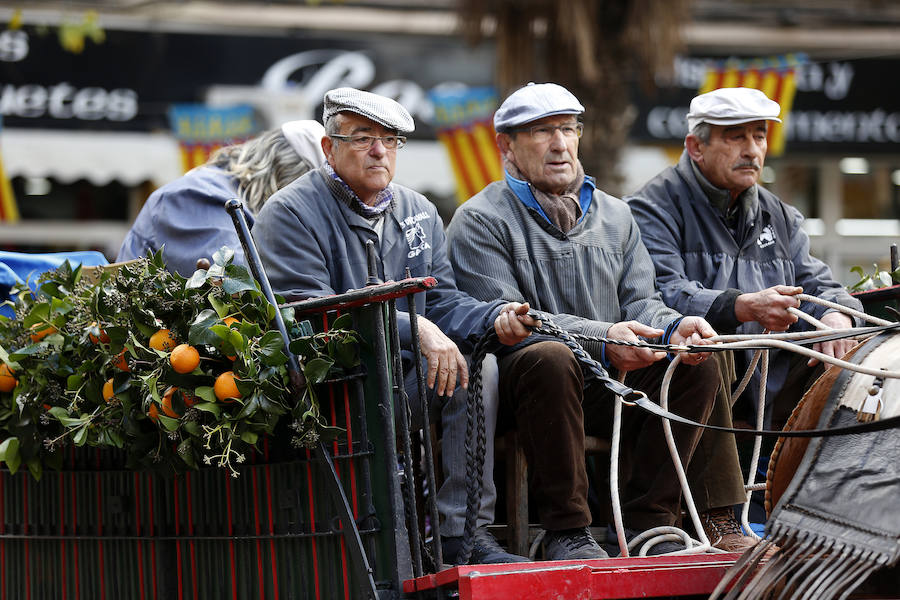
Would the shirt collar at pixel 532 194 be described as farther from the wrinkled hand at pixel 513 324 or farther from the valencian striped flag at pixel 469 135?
the valencian striped flag at pixel 469 135

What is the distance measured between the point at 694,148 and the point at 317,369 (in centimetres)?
236

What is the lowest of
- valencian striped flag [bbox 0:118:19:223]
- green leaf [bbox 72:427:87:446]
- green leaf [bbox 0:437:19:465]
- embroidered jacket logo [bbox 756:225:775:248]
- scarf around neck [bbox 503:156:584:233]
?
green leaf [bbox 0:437:19:465]

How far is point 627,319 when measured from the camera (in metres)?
4.43

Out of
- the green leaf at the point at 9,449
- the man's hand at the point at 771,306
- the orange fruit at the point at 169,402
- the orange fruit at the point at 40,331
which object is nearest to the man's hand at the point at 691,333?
the man's hand at the point at 771,306

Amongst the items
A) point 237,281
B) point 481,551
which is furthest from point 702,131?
point 237,281

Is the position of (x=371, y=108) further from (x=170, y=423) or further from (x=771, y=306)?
(x=771, y=306)

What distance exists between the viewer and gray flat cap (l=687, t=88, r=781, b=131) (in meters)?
4.82

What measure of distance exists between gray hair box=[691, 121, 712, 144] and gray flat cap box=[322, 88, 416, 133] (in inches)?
54.9

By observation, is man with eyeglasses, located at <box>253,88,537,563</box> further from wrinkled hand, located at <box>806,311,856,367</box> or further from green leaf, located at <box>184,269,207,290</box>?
wrinkled hand, located at <box>806,311,856,367</box>

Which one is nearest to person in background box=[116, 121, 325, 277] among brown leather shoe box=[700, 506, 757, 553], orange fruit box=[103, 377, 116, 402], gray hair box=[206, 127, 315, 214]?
gray hair box=[206, 127, 315, 214]

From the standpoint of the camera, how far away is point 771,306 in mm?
4199

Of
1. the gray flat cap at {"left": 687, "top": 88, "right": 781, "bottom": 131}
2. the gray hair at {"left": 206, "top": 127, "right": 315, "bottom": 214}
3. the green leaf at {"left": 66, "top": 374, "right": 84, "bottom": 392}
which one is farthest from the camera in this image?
the gray hair at {"left": 206, "top": 127, "right": 315, "bottom": 214}

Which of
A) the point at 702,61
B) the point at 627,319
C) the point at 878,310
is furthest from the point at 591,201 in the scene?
the point at 702,61

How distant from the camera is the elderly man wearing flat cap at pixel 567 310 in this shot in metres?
3.87
